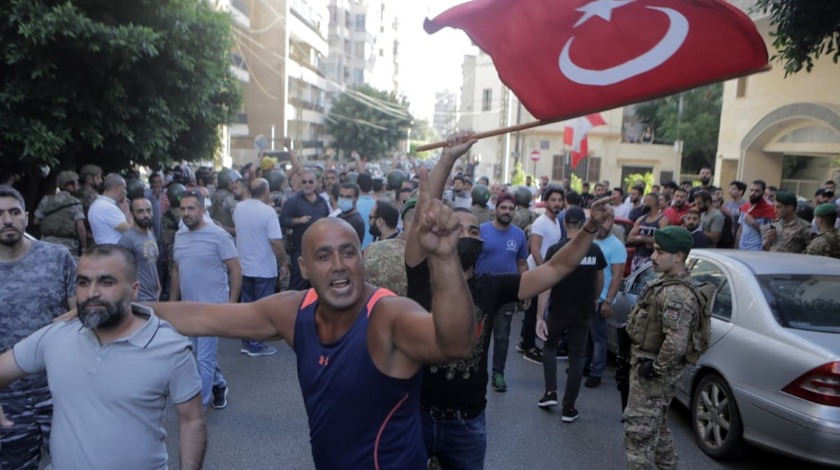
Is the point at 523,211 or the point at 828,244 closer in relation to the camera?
the point at 828,244

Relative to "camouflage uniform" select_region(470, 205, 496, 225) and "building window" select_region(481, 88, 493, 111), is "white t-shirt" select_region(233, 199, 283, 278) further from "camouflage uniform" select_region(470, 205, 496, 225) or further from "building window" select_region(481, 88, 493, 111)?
"building window" select_region(481, 88, 493, 111)

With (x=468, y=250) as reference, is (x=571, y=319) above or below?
below

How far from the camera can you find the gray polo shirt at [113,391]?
8.63ft

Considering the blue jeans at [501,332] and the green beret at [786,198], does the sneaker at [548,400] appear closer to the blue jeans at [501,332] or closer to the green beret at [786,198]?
the blue jeans at [501,332]

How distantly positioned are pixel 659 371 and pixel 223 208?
21.9 ft

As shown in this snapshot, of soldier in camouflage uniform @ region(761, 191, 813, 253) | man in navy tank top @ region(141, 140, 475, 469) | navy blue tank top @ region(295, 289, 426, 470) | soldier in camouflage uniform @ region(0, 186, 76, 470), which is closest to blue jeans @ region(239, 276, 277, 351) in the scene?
soldier in camouflage uniform @ region(0, 186, 76, 470)

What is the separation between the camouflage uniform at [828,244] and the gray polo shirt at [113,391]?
7.33m

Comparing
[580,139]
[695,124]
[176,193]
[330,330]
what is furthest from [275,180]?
A: [695,124]

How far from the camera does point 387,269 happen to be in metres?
4.30

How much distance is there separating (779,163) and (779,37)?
1286 centimetres

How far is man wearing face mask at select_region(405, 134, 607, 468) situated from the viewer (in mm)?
3381

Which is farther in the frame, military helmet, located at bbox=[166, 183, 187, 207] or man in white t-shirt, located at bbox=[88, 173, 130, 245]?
military helmet, located at bbox=[166, 183, 187, 207]

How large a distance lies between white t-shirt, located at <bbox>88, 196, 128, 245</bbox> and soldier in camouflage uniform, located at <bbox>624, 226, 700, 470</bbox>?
4.76 m

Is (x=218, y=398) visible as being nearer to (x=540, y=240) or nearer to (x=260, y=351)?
(x=260, y=351)
